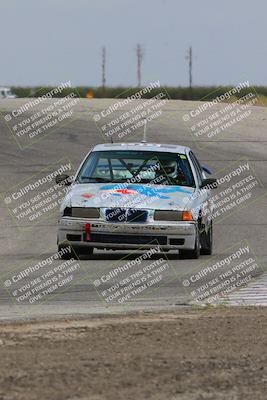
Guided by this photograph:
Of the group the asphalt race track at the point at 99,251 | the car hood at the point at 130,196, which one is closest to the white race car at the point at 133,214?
the car hood at the point at 130,196

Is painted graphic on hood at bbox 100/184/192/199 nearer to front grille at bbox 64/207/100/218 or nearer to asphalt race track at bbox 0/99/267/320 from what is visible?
front grille at bbox 64/207/100/218

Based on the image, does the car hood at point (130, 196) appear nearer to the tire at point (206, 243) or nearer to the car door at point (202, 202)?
the car door at point (202, 202)

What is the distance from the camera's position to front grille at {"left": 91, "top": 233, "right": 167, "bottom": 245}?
50.3 feet

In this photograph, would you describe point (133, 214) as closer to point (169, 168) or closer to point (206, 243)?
point (169, 168)

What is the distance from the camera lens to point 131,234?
603 inches

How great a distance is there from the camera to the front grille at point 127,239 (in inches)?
603

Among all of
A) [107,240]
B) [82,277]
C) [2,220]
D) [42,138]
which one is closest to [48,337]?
[82,277]

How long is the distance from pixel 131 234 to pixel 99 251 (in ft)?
6.84

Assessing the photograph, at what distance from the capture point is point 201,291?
12188 mm

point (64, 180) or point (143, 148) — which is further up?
point (143, 148)

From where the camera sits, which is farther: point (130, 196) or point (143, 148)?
point (143, 148)

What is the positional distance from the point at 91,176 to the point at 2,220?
18.8 ft

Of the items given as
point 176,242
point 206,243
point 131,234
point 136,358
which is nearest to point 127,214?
point 131,234

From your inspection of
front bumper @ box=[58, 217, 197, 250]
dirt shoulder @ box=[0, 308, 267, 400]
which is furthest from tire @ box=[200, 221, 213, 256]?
dirt shoulder @ box=[0, 308, 267, 400]
